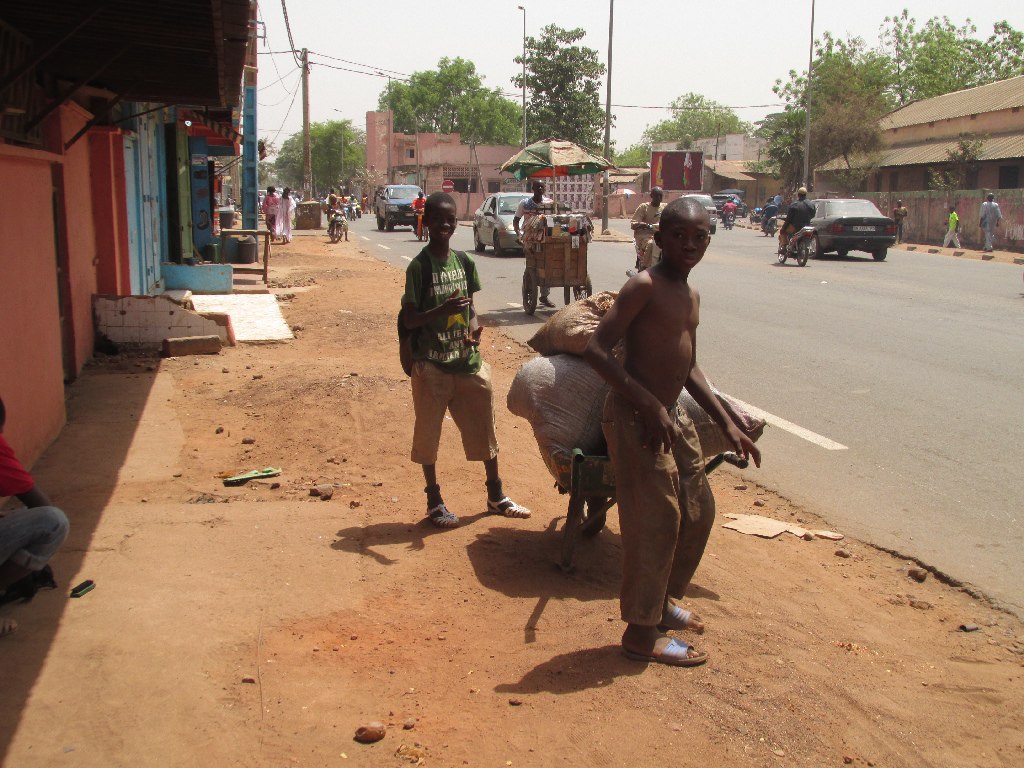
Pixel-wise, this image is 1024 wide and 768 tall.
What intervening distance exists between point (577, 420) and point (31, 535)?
231 cm

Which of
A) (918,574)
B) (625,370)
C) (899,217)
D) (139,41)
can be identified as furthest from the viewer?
(899,217)

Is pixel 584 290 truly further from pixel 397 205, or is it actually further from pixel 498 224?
pixel 397 205

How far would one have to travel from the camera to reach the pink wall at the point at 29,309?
5.52m

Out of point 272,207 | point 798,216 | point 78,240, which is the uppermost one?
point 272,207

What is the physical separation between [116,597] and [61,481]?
189 cm

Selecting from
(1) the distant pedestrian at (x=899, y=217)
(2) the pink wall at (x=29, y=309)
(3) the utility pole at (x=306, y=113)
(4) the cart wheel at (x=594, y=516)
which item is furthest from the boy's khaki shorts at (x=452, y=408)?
(3) the utility pole at (x=306, y=113)

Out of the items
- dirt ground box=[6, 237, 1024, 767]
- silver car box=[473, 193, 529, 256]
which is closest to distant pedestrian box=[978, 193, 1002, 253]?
silver car box=[473, 193, 529, 256]

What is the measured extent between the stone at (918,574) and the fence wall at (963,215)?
28433 mm

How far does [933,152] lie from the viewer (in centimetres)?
4025

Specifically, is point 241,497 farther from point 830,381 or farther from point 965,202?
point 965,202

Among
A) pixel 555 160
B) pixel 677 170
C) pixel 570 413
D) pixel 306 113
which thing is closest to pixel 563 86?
pixel 677 170

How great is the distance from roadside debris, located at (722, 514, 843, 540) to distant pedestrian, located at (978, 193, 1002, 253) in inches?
1051

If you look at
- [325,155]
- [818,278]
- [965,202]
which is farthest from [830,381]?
[325,155]

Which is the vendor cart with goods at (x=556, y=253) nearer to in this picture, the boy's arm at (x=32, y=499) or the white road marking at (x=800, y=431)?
the white road marking at (x=800, y=431)
